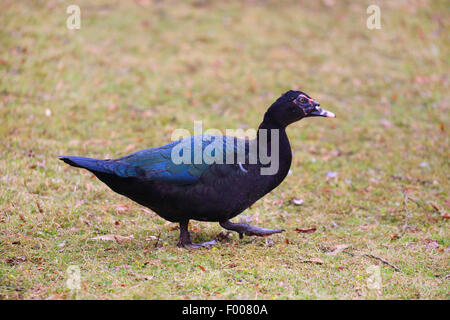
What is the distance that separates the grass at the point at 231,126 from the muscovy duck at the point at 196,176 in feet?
1.58

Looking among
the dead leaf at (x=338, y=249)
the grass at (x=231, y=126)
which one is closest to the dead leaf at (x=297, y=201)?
the grass at (x=231, y=126)

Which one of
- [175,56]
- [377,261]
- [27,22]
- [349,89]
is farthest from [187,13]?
[377,261]

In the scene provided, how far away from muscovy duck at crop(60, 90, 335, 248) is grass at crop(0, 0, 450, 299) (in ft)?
1.58

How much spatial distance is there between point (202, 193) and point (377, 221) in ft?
8.47

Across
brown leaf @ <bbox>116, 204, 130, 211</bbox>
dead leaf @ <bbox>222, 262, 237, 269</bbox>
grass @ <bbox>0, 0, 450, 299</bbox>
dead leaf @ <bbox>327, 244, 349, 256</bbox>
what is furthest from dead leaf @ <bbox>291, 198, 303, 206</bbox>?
brown leaf @ <bbox>116, 204, 130, 211</bbox>

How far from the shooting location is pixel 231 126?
9.16 metres

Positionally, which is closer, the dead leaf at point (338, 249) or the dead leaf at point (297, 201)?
the dead leaf at point (338, 249)

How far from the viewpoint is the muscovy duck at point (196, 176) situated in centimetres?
504

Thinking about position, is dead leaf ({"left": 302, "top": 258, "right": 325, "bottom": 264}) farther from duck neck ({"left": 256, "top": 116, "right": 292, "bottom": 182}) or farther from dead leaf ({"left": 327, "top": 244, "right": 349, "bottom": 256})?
duck neck ({"left": 256, "top": 116, "right": 292, "bottom": 182})

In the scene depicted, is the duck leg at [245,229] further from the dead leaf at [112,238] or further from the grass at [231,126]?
the dead leaf at [112,238]

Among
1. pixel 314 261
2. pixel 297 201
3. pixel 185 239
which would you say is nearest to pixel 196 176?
pixel 185 239

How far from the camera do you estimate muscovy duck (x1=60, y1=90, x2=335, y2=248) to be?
16.5ft

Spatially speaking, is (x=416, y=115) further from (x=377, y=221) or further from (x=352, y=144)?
(x=377, y=221)

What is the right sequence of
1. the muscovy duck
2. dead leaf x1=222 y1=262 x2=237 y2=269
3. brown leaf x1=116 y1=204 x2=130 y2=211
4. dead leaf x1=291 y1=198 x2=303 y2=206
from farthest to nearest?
dead leaf x1=291 y1=198 x2=303 y2=206 → brown leaf x1=116 y1=204 x2=130 y2=211 → the muscovy duck → dead leaf x1=222 y1=262 x2=237 y2=269
